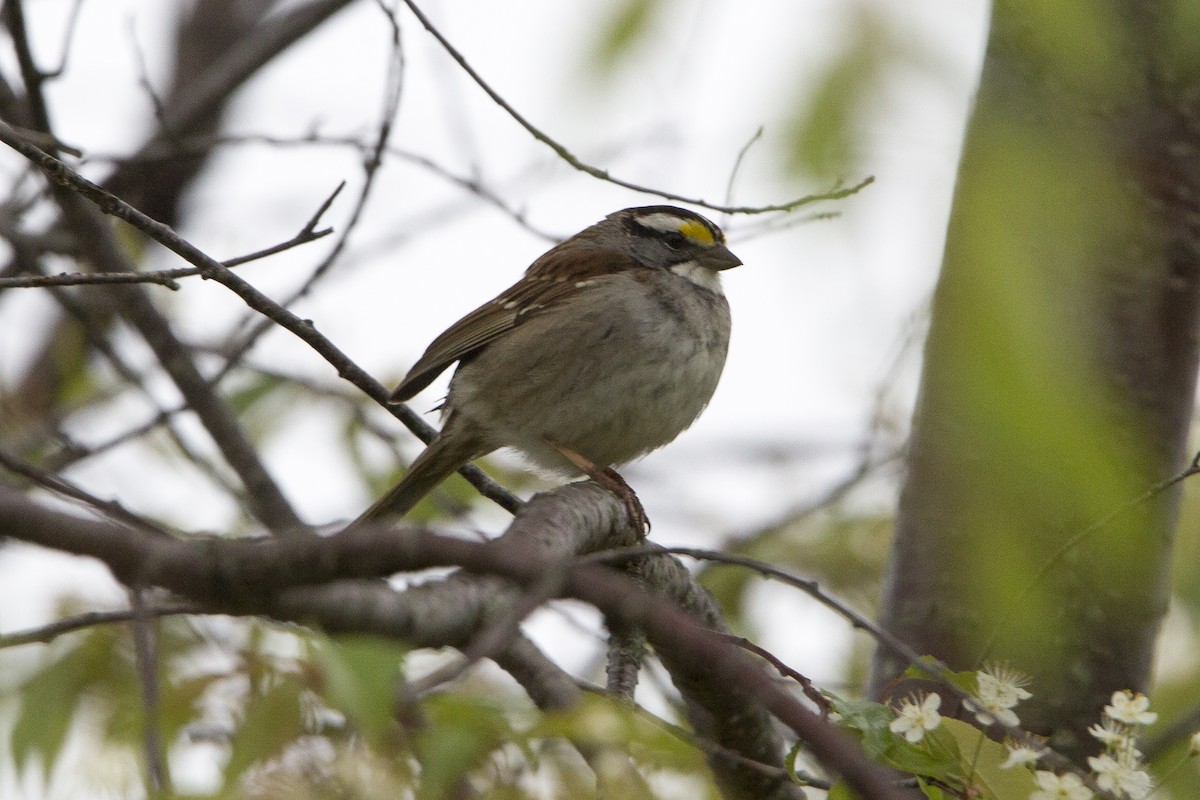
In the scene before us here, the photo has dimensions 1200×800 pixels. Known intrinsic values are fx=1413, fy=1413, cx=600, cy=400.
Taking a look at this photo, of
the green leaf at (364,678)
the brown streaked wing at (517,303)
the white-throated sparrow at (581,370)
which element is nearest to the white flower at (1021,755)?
the green leaf at (364,678)

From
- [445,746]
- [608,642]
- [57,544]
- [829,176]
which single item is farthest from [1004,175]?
[57,544]

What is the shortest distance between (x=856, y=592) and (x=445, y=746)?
156 inches

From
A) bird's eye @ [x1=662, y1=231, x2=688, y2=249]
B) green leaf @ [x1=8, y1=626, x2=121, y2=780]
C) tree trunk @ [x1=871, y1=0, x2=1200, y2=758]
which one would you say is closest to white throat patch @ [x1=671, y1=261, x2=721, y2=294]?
bird's eye @ [x1=662, y1=231, x2=688, y2=249]

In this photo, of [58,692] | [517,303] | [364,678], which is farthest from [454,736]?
[517,303]

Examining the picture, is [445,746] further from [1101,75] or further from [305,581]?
[1101,75]

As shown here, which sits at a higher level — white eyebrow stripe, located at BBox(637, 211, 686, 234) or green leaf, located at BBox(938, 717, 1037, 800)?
white eyebrow stripe, located at BBox(637, 211, 686, 234)

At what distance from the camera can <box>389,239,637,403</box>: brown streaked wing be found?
16.2ft

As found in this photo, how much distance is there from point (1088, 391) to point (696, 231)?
206 centimetres

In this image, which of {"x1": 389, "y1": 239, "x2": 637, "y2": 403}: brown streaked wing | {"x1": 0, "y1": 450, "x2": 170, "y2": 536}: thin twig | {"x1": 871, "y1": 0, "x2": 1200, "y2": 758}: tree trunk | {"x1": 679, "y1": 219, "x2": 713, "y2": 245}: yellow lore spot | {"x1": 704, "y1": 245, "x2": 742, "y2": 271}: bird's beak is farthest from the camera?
{"x1": 679, "y1": 219, "x2": 713, "y2": 245}: yellow lore spot

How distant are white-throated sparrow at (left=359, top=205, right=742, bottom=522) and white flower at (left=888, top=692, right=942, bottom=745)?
7.76 feet

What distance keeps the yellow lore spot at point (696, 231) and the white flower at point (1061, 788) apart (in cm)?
326

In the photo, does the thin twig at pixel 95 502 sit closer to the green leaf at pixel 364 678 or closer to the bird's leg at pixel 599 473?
the green leaf at pixel 364 678

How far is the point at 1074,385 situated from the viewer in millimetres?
2475

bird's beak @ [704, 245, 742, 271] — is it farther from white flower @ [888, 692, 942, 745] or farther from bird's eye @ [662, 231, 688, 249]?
white flower @ [888, 692, 942, 745]
